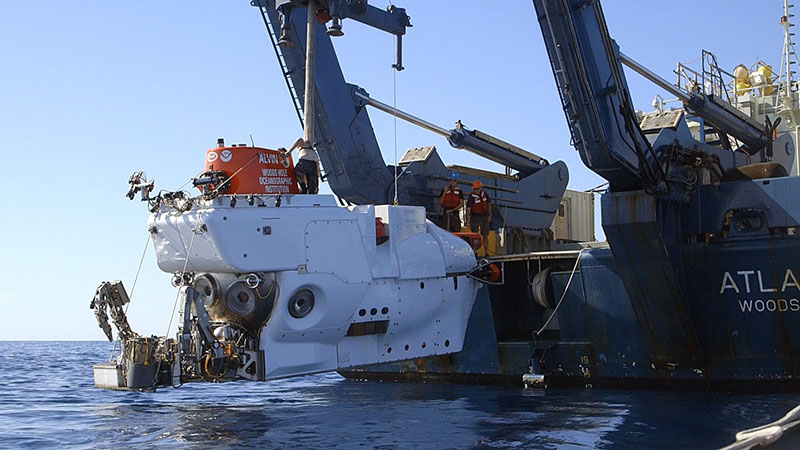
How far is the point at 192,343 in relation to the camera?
10.4 meters

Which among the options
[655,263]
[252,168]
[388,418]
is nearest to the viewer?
[252,168]

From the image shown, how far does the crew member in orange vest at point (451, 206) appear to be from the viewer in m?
17.5

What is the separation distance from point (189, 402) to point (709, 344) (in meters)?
8.88

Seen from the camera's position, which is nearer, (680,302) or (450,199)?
(680,302)

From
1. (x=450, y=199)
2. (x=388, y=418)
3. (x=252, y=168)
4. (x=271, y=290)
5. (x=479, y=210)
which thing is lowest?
(x=388, y=418)

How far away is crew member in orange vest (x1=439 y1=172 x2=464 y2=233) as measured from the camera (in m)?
17.5

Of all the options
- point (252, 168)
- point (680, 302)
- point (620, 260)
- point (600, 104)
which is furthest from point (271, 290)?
point (680, 302)

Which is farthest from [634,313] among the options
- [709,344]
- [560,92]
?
[560,92]

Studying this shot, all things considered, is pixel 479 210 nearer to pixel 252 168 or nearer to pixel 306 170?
pixel 306 170

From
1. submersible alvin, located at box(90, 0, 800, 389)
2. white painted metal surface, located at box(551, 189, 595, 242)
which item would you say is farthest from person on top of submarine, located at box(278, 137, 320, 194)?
white painted metal surface, located at box(551, 189, 595, 242)

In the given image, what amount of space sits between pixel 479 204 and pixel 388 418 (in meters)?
6.37

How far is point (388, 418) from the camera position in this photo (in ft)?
40.6

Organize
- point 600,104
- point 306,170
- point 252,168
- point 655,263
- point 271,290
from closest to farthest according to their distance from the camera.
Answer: point 271,290, point 252,168, point 306,170, point 600,104, point 655,263

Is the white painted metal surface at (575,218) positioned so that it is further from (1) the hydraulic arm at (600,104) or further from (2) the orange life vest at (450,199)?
(1) the hydraulic arm at (600,104)
